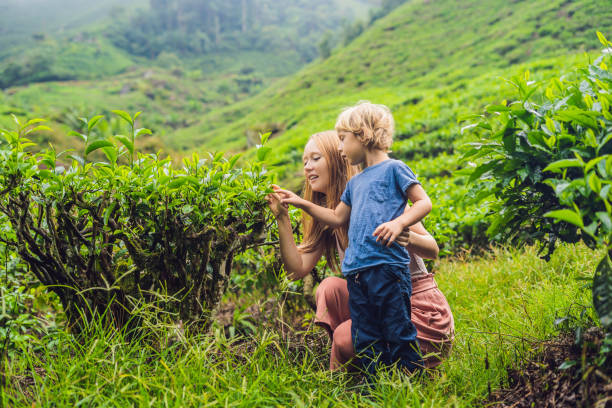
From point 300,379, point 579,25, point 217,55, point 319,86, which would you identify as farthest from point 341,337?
point 217,55

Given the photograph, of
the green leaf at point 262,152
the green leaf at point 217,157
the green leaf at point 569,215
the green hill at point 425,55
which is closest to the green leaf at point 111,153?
the green leaf at point 217,157

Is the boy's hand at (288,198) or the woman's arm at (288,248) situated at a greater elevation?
the boy's hand at (288,198)

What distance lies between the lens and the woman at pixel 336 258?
87.7 inches

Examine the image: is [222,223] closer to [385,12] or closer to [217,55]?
[385,12]

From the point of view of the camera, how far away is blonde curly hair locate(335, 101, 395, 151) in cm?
225

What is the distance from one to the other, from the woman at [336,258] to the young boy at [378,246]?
0.12 meters

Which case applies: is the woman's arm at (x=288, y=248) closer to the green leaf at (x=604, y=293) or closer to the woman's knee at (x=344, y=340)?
Result: the woman's knee at (x=344, y=340)

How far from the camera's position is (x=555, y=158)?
5.48 ft

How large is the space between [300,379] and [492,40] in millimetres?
25138

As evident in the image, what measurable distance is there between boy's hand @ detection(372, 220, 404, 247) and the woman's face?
746 mm

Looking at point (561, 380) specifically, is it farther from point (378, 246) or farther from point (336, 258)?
point (336, 258)

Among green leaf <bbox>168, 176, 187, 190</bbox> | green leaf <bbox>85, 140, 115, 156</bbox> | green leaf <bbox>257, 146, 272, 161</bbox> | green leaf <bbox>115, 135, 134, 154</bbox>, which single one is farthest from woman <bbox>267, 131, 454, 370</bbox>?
green leaf <bbox>85, 140, 115, 156</bbox>

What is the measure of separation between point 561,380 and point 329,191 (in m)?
1.56

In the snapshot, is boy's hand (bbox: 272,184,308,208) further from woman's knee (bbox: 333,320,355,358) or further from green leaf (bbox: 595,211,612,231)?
green leaf (bbox: 595,211,612,231)
